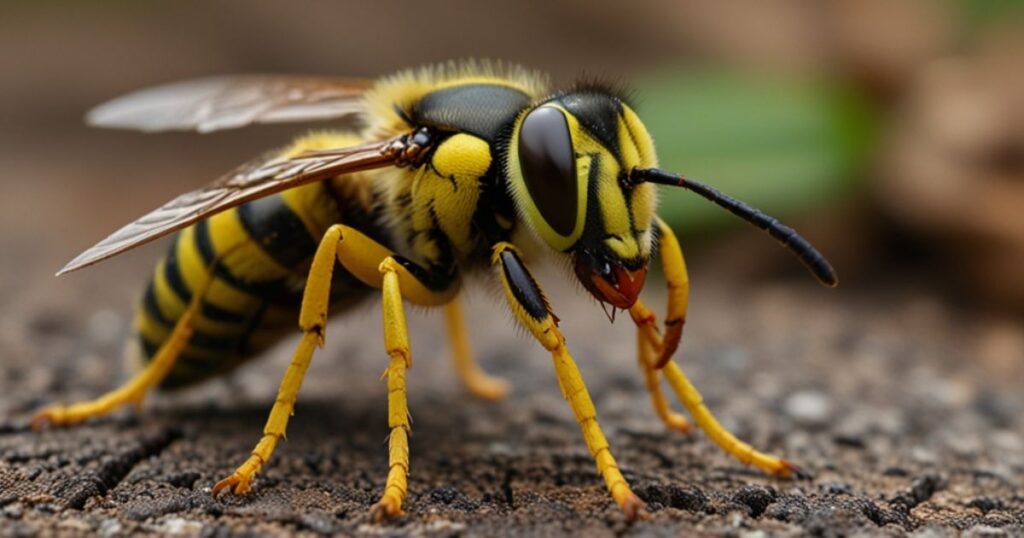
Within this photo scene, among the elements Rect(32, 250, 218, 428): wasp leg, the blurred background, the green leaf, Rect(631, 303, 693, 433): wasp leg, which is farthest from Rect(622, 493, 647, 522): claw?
the green leaf

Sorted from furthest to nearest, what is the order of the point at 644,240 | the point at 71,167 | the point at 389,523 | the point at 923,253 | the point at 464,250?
the point at 71,167 < the point at 923,253 < the point at 464,250 < the point at 644,240 < the point at 389,523

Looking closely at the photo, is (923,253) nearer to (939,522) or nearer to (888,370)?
(888,370)

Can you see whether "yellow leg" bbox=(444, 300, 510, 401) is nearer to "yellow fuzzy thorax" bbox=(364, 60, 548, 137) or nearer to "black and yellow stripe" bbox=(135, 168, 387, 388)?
"black and yellow stripe" bbox=(135, 168, 387, 388)

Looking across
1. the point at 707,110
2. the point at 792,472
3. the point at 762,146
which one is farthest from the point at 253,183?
the point at 707,110

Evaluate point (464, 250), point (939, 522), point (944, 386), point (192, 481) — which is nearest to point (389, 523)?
point (192, 481)

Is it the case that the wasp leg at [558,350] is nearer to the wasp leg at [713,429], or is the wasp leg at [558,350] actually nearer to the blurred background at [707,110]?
the wasp leg at [713,429]

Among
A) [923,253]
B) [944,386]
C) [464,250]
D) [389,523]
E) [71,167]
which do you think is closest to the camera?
[389,523]

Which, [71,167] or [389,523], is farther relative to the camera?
[71,167]

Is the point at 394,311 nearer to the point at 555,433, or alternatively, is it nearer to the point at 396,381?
the point at 396,381
